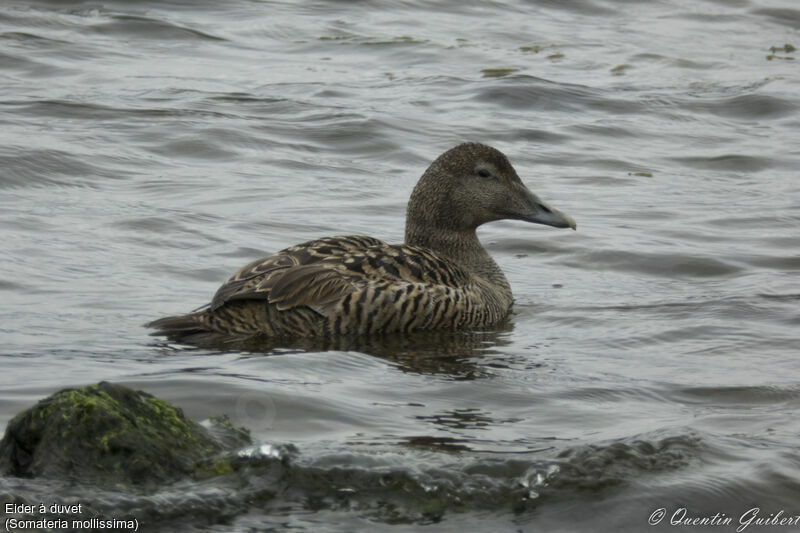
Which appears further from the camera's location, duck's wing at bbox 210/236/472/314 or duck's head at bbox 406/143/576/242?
duck's head at bbox 406/143/576/242

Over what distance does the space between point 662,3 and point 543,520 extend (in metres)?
16.0

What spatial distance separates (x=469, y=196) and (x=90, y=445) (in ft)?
13.3

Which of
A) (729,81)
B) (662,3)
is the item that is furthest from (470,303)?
(662,3)

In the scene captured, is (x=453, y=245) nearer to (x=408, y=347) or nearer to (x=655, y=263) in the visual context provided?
(x=408, y=347)

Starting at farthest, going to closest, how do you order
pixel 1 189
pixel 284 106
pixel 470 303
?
pixel 284 106, pixel 1 189, pixel 470 303

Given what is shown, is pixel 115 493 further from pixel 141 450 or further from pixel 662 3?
pixel 662 3

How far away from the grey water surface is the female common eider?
6.9 inches

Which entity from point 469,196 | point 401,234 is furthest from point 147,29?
point 469,196

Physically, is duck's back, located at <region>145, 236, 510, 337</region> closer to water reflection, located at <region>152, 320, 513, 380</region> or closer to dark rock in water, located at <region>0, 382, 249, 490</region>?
water reflection, located at <region>152, 320, 513, 380</region>

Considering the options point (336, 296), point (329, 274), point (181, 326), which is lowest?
point (181, 326)

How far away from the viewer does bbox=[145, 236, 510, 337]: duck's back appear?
6.57 m

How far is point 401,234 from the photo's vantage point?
9.20 meters

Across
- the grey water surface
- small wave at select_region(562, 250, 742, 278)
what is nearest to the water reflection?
the grey water surface

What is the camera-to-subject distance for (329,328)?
21.9 feet
